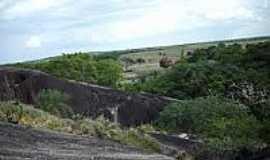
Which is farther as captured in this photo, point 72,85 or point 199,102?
point 72,85

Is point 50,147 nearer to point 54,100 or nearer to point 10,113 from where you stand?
point 10,113

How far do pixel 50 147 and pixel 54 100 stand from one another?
32.5 meters

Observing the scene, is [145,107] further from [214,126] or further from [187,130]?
[214,126]

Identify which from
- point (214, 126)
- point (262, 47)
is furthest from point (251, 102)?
point (262, 47)

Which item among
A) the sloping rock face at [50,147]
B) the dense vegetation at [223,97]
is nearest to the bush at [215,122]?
the dense vegetation at [223,97]

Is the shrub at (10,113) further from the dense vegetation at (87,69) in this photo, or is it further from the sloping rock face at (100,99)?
the dense vegetation at (87,69)

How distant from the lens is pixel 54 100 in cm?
4475

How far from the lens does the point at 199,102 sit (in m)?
40.2

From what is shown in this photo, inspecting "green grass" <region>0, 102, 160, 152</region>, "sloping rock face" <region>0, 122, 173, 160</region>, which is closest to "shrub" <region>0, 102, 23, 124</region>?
"green grass" <region>0, 102, 160, 152</region>

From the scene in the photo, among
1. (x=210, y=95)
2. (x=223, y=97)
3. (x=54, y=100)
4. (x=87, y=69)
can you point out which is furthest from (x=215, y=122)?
(x=87, y=69)

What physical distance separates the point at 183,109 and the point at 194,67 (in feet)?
79.9

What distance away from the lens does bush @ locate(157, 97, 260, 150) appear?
3064 cm

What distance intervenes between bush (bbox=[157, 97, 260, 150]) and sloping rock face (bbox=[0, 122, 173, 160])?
1392cm

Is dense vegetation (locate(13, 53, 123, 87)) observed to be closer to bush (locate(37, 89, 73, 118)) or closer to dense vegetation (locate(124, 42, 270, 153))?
dense vegetation (locate(124, 42, 270, 153))
